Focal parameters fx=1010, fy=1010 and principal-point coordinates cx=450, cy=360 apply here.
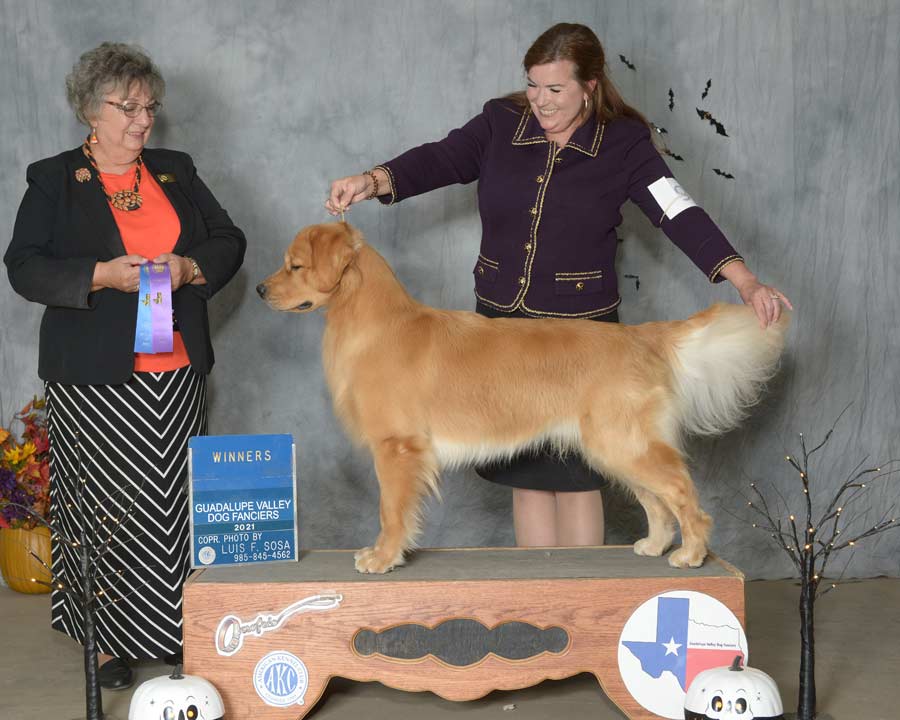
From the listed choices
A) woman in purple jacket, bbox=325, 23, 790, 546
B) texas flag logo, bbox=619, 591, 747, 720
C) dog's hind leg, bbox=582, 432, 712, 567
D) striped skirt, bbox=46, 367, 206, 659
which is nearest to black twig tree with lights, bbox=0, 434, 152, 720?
striped skirt, bbox=46, 367, 206, 659

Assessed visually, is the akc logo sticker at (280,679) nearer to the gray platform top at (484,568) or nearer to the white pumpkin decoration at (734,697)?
the gray platform top at (484,568)

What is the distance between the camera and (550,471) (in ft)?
11.3

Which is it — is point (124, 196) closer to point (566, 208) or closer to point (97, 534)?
point (97, 534)

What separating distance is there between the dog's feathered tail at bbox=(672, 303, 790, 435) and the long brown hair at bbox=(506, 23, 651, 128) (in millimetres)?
778

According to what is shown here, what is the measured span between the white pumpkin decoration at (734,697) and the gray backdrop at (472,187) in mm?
2058

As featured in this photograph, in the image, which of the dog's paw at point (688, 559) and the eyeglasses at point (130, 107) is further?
the eyeglasses at point (130, 107)

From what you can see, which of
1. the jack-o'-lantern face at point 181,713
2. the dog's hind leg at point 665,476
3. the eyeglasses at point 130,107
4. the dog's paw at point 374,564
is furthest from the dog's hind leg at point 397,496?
the eyeglasses at point 130,107

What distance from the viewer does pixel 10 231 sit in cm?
448

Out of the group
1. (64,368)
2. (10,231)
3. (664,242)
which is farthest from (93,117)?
(664,242)

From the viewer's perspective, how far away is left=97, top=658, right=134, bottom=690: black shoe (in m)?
3.32

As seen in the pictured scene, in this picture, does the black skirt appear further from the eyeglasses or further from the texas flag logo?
the eyeglasses

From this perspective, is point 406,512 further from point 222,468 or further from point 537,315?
point 537,315

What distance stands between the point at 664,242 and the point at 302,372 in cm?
176

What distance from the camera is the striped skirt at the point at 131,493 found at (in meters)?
3.26
